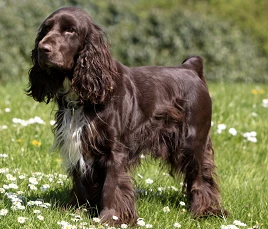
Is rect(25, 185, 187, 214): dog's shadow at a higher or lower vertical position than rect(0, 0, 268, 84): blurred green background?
higher

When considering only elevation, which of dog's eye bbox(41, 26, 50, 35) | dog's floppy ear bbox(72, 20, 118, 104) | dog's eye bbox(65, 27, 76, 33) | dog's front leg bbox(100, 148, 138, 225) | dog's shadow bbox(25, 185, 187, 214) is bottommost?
dog's shadow bbox(25, 185, 187, 214)

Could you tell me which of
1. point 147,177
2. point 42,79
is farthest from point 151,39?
point 42,79

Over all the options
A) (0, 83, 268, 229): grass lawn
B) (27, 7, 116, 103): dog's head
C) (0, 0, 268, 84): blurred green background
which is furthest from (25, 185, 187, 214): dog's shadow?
(0, 0, 268, 84): blurred green background

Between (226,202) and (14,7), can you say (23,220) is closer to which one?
(226,202)

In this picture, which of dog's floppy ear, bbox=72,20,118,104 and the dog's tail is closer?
dog's floppy ear, bbox=72,20,118,104

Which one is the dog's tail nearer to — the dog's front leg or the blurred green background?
the dog's front leg

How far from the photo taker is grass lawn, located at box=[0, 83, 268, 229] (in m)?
4.07

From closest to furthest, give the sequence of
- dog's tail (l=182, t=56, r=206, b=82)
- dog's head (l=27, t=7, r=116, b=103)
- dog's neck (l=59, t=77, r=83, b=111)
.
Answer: dog's head (l=27, t=7, r=116, b=103) < dog's neck (l=59, t=77, r=83, b=111) < dog's tail (l=182, t=56, r=206, b=82)

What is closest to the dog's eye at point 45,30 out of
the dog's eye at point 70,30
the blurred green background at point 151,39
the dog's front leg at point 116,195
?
the dog's eye at point 70,30

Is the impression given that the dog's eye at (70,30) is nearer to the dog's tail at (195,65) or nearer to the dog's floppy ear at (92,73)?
the dog's floppy ear at (92,73)

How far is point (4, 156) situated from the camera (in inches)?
201

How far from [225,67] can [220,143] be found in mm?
6962

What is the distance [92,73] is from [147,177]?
166 cm

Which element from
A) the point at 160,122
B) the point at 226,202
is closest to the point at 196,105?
the point at 160,122
